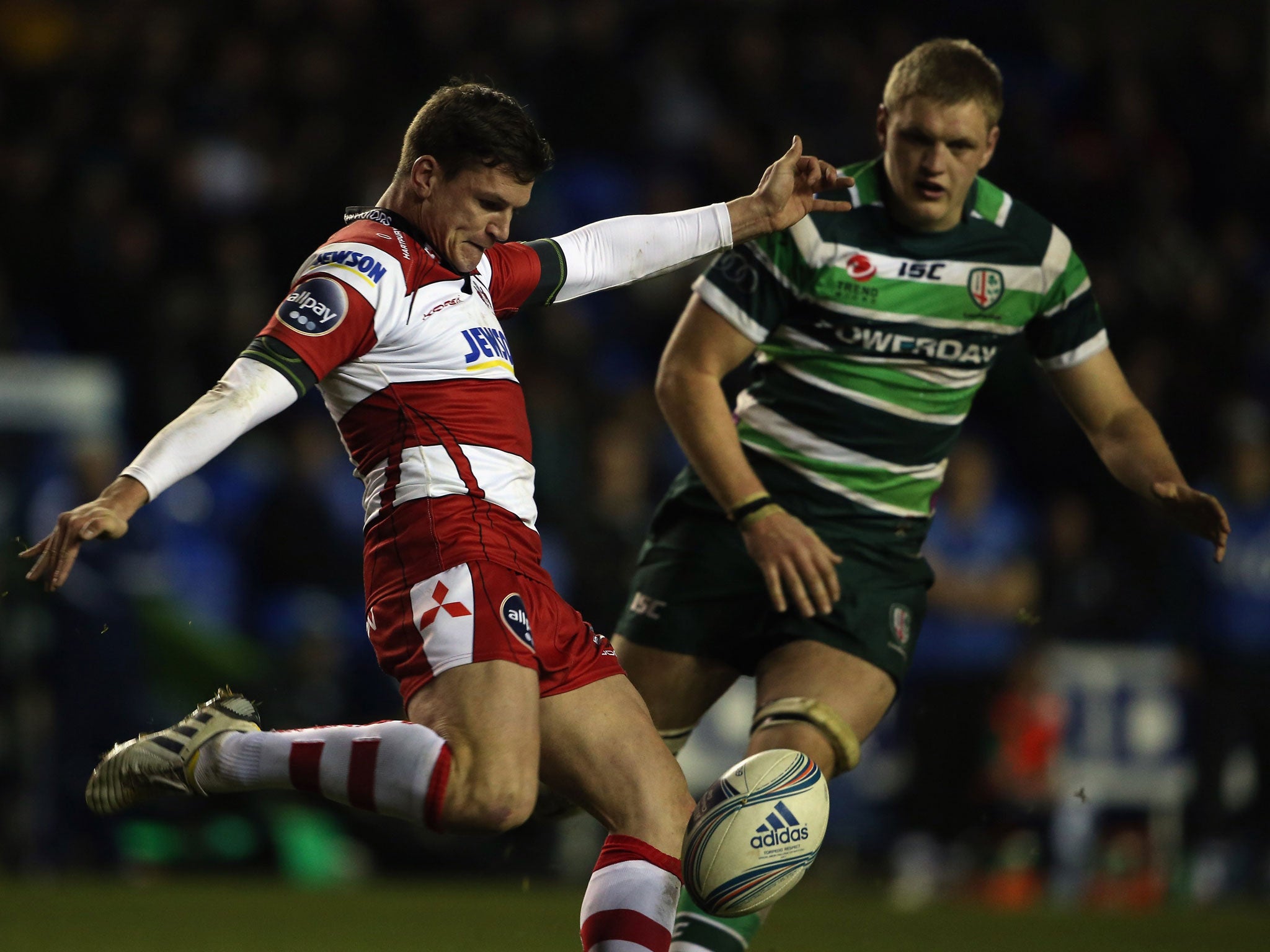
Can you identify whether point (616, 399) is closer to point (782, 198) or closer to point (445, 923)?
point (445, 923)

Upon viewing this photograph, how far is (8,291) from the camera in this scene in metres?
10.4

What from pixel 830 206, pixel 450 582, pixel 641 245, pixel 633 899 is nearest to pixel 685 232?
pixel 641 245

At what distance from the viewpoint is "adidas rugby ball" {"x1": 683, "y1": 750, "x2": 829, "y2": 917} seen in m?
4.02

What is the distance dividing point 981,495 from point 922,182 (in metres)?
4.49

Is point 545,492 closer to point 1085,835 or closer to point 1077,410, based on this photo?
point 1085,835

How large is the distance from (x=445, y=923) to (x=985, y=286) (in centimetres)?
370

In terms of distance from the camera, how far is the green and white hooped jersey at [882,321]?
4.69 m

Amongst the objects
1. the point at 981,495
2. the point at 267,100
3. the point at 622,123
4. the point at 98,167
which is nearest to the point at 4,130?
the point at 98,167

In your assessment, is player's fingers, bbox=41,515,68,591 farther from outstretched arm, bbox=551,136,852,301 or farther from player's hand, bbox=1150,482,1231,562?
player's hand, bbox=1150,482,1231,562

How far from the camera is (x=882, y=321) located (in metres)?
4.70

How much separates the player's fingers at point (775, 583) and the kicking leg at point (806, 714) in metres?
0.27

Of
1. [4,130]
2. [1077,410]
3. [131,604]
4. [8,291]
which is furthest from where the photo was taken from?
[4,130]

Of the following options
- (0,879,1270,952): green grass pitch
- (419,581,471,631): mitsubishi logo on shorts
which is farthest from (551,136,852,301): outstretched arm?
(0,879,1270,952): green grass pitch

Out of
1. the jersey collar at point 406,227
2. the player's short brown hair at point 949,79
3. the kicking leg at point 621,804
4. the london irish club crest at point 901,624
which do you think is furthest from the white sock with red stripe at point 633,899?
the player's short brown hair at point 949,79
